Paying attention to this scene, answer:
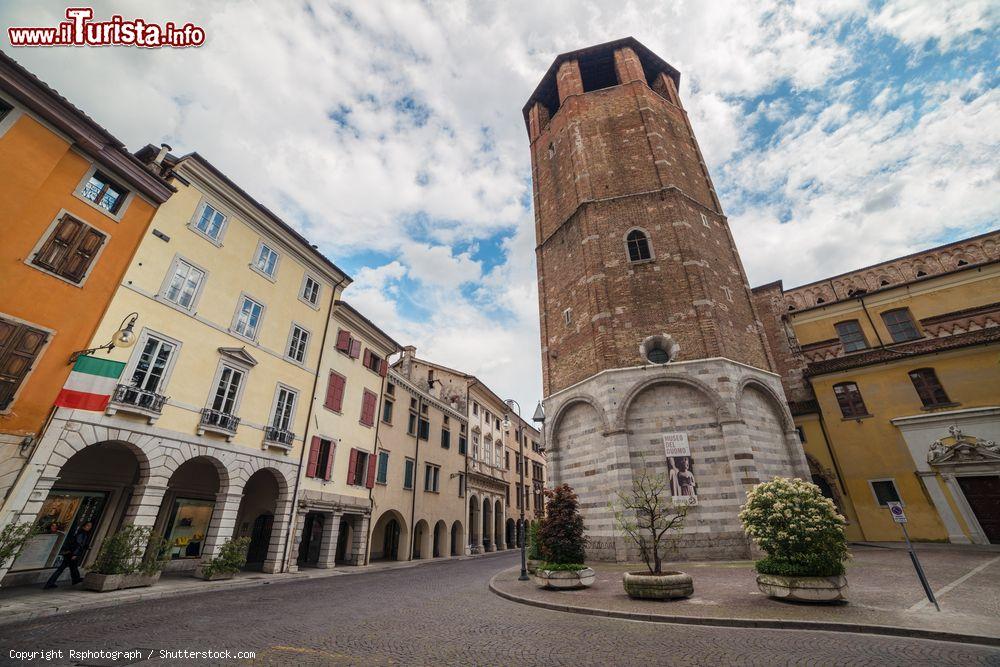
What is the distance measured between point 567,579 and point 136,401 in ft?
43.3

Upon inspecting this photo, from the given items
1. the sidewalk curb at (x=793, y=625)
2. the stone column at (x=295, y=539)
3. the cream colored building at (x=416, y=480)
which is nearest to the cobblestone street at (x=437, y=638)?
the sidewalk curb at (x=793, y=625)

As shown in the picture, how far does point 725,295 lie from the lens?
19.2 meters

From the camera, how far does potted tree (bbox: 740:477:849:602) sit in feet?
24.8

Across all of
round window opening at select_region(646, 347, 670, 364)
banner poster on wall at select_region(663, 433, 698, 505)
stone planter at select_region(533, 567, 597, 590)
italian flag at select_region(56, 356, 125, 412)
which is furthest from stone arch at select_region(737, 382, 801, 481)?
italian flag at select_region(56, 356, 125, 412)

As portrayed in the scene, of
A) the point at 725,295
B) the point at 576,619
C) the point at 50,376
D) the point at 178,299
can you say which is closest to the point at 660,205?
the point at 725,295

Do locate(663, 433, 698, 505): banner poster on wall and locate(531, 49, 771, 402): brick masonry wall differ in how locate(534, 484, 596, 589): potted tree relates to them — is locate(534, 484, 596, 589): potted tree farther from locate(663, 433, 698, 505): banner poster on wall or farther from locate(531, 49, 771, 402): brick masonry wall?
locate(531, 49, 771, 402): brick masonry wall

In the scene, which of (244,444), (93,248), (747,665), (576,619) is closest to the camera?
(747,665)

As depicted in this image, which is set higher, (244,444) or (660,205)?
(660,205)

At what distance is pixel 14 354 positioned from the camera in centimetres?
974

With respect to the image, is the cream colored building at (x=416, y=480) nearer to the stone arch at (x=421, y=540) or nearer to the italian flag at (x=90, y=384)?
the stone arch at (x=421, y=540)

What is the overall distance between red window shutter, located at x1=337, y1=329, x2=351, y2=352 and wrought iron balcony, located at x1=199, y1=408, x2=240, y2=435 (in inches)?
248

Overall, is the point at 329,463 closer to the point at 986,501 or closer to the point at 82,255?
the point at 82,255

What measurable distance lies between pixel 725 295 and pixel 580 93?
15.5 meters

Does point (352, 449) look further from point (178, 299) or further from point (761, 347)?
point (761, 347)
